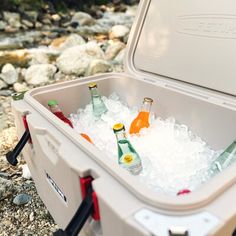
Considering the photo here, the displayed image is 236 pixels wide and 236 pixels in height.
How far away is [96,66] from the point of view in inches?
137

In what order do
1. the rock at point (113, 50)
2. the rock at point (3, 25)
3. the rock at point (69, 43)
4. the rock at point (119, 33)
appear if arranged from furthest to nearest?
1. the rock at point (3, 25)
2. the rock at point (119, 33)
3. the rock at point (69, 43)
4. the rock at point (113, 50)

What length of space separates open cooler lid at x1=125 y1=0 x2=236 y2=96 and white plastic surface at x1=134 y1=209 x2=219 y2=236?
0.73 meters

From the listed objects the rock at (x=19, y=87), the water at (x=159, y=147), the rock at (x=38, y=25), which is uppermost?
the water at (x=159, y=147)

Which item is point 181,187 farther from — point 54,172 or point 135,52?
point 135,52

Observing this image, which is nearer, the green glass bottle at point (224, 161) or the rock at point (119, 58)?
the green glass bottle at point (224, 161)

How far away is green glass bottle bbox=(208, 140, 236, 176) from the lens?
3.45ft

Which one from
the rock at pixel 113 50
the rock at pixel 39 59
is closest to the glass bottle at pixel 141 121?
the rock at pixel 113 50

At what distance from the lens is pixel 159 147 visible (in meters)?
1.34

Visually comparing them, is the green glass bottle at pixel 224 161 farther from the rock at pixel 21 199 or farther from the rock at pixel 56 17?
the rock at pixel 56 17

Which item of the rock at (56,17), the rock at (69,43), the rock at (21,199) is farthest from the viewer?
the rock at (56,17)

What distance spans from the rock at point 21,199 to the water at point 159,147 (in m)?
0.51

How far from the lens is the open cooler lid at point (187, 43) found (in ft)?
4.00

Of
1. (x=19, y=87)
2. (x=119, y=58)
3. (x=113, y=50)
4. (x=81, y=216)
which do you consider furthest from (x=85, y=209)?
(x=113, y=50)

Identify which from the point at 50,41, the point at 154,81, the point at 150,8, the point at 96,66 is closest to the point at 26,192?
the point at 154,81
